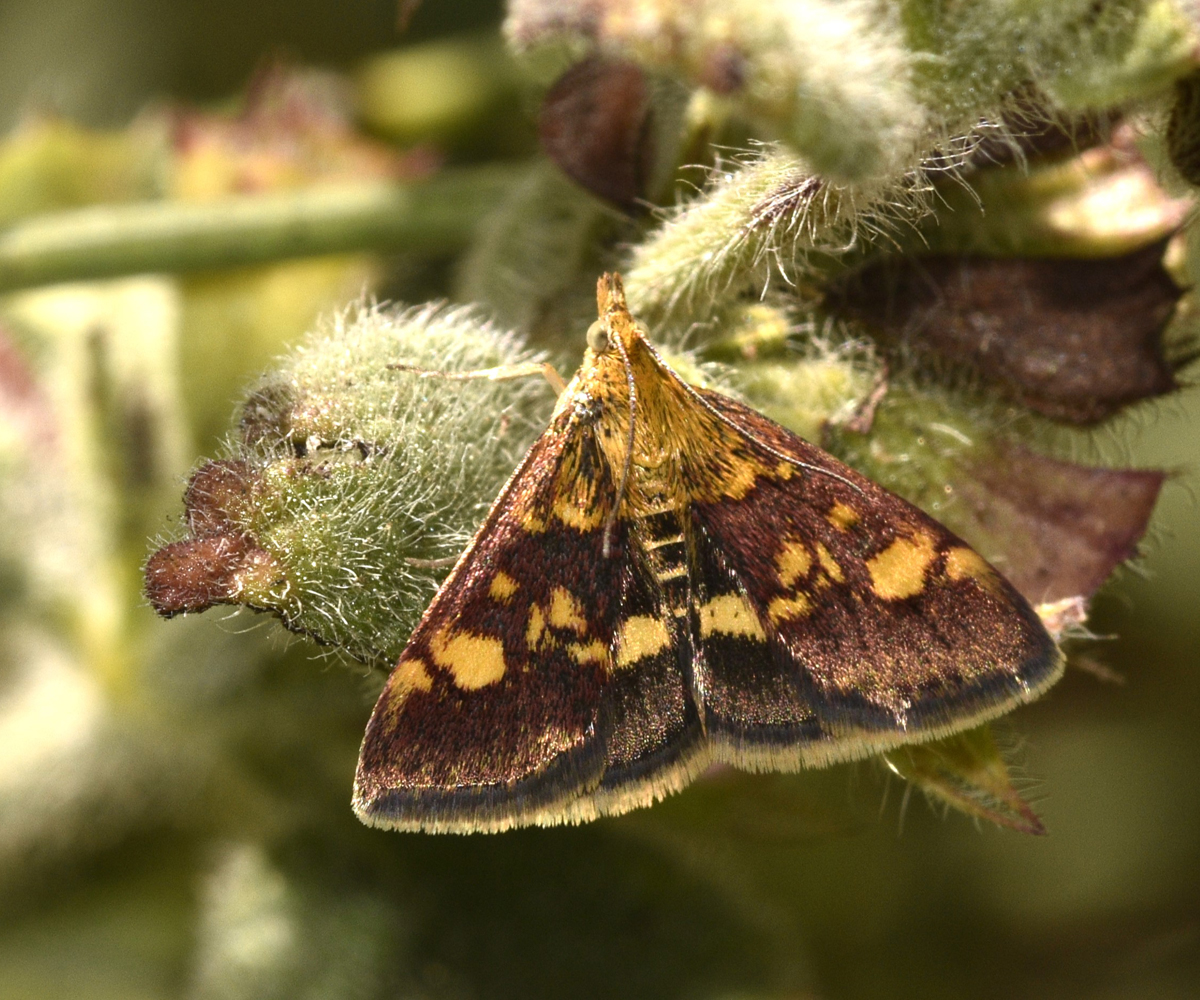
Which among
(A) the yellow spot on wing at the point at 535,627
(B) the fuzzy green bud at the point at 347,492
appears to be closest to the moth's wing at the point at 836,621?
(A) the yellow spot on wing at the point at 535,627

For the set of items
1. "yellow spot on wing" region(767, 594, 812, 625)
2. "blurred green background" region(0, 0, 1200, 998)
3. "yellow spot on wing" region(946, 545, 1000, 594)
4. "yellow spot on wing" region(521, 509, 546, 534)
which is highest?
"yellow spot on wing" region(946, 545, 1000, 594)

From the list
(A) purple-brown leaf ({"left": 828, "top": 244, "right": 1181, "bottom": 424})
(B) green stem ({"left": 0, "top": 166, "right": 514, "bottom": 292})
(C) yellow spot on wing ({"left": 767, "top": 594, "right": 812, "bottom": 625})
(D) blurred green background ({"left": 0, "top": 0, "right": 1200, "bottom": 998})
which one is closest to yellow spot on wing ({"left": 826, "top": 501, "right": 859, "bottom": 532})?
(C) yellow spot on wing ({"left": 767, "top": 594, "right": 812, "bottom": 625})

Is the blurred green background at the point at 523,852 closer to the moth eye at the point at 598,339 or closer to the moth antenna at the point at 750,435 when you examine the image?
the moth antenna at the point at 750,435

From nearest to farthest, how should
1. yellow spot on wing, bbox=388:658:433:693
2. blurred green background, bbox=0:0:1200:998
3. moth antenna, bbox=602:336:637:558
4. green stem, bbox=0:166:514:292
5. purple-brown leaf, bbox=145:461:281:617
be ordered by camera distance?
purple-brown leaf, bbox=145:461:281:617 < yellow spot on wing, bbox=388:658:433:693 < moth antenna, bbox=602:336:637:558 < blurred green background, bbox=0:0:1200:998 < green stem, bbox=0:166:514:292

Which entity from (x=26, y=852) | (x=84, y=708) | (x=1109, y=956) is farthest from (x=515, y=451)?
(x=1109, y=956)

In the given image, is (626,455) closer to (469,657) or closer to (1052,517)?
(469,657)

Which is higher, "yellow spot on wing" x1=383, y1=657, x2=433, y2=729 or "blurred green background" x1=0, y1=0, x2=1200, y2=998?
"yellow spot on wing" x1=383, y1=657, x2=433, y2=729

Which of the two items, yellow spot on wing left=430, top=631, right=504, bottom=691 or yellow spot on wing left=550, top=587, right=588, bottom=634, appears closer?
yellow spot on wing left=430, top=631, right=504, bottom=691

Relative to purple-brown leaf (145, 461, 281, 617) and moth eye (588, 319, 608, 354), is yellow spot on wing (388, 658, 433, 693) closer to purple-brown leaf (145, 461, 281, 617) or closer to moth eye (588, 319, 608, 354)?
purple-brown leaf (145, 461, 281, 617)
